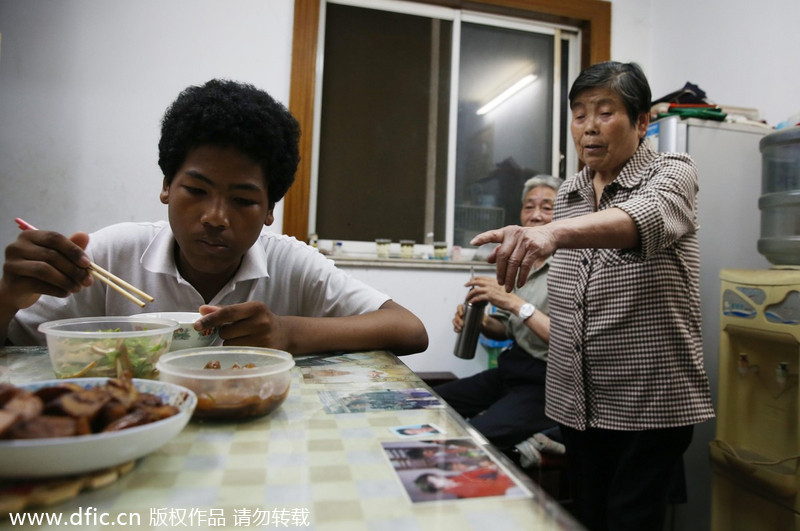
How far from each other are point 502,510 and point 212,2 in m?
2.75

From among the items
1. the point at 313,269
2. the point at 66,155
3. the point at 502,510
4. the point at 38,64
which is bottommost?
the point at 502,510

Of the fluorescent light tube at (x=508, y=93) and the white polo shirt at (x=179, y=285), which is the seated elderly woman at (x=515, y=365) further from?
the fluorescent light tube at (x=508, y=93)

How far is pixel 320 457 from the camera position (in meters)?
0.52

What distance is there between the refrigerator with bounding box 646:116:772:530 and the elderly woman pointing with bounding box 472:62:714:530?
804mm

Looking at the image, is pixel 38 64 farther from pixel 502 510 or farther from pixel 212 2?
pixel 502 510

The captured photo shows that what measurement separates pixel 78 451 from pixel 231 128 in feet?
2.70

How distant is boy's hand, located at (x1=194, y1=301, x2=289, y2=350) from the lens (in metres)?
0.84

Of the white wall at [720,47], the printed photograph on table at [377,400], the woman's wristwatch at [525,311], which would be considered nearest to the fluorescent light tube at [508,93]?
the white wall at [720,47]

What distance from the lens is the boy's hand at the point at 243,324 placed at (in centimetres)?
84

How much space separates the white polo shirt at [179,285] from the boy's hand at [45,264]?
255 mm

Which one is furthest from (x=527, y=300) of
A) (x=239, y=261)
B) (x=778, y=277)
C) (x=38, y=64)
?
(x=38, y=64)

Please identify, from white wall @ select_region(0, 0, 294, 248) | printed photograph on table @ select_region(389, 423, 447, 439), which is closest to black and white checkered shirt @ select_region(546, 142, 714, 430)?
printed photograph on table @ select_region(389, 423, 447, 439)

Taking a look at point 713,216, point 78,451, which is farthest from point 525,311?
point 78,451

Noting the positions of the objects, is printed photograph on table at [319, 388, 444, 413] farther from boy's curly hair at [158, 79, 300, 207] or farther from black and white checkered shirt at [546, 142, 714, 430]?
black and white checkered shirt at [546, 142, 714, 430]
